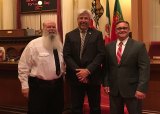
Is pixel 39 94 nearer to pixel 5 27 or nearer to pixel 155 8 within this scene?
pixel 155 8

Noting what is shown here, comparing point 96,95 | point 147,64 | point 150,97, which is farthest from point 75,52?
point 150,97

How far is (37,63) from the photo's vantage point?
3.39 m

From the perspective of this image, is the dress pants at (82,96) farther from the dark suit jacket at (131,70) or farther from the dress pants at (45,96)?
the dark suit jacket at (131,70)

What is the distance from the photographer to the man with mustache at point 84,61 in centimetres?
328

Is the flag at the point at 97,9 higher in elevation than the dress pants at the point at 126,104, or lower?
higher

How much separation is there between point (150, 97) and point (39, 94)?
1626mm

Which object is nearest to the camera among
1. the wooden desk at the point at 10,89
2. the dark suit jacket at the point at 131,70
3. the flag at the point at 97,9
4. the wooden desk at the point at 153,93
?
the dark suit jacket at the point at 131,70

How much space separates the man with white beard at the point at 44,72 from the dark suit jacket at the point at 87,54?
16 cm

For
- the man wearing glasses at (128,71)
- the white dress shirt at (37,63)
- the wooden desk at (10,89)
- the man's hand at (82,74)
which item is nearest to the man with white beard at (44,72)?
the white dress shirt at (37,63)

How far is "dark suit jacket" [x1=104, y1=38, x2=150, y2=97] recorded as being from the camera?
3.02 metres

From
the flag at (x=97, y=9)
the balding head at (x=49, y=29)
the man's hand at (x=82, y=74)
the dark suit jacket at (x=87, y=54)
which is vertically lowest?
the man's hand at (x=82, y=74)

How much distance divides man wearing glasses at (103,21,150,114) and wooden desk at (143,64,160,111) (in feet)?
3.28

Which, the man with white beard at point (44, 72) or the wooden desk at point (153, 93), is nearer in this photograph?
the man with white beard at point (44, 72)

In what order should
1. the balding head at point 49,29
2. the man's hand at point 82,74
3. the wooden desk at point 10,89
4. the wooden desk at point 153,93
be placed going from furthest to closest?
the wooden desk at point 10,89 < the wooden desk at point 153,93 < the balding head at point 49,29 < the man's hand at point 82,74
